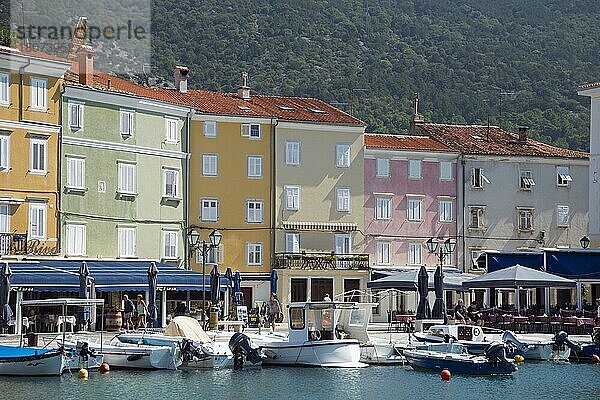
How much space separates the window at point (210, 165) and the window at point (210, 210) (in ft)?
5.17

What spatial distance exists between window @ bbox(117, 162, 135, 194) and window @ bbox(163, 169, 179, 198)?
2860 millimetres

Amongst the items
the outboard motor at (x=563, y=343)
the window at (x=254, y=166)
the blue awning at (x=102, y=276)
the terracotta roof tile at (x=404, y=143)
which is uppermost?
the terracotta roof tile at (x=404, y=143)

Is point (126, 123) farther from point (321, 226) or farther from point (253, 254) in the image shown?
point (321, 226)

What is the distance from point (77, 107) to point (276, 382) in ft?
86.7

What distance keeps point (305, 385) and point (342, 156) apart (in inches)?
1439

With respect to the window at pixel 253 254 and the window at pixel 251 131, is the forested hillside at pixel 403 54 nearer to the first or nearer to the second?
the window at pixel 251 131

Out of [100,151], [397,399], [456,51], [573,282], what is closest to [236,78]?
[456,51]

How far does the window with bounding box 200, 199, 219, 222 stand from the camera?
255 feet

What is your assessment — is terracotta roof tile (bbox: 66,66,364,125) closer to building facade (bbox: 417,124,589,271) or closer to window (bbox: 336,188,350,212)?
window (bbox: 336,188,350,212)

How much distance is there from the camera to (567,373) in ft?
167

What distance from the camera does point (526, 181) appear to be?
8712cm

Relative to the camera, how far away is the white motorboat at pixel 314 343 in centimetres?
5128

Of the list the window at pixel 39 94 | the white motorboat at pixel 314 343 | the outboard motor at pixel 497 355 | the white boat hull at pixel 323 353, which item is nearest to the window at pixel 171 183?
the window at pixel 39 94

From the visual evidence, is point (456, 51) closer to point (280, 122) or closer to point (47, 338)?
point (280, 122)
